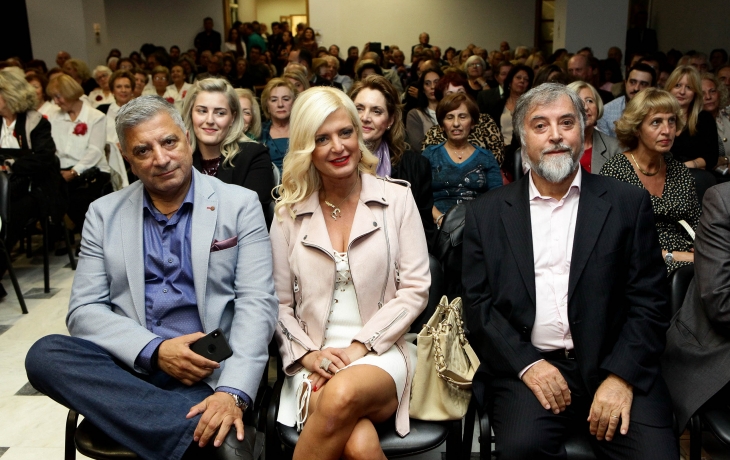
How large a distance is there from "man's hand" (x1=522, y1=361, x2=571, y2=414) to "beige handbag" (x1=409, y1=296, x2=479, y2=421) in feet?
0.66

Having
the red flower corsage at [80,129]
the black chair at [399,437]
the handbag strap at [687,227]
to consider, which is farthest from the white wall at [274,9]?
the black chair at [399,437]

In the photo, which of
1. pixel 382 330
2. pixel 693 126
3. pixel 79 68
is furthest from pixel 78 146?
pixel 693 126

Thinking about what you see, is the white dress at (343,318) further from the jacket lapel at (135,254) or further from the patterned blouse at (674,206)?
the patterned blouse at (674,206)

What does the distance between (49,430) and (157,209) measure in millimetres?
1357

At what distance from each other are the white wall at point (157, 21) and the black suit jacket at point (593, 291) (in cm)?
1557

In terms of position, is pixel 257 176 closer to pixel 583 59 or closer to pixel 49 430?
pixel 49 430

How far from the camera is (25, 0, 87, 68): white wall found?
11617mm

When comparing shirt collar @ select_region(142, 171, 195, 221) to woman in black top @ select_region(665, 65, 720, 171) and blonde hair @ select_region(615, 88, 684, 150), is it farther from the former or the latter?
woman in black top @ select_region(665, 65, 720, 171)

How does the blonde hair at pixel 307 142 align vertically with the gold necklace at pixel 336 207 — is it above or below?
above

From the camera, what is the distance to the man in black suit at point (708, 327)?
2102mm

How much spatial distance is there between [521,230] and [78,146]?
14.7 feet

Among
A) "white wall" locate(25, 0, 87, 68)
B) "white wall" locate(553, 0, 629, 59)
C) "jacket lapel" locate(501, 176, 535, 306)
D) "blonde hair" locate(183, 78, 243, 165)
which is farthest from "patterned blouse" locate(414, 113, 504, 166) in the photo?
"white wall" locate(25, 0, 87, 68)

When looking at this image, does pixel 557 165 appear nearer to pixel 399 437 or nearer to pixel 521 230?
pixel 521 230

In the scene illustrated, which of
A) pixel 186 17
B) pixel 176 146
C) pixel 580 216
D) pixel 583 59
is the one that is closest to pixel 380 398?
pixel 580 216
